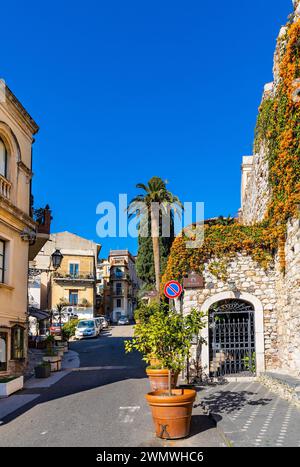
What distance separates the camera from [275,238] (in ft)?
45.5

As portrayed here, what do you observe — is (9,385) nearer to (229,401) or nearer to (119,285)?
(229,401)

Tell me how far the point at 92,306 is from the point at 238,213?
32536 millimetres

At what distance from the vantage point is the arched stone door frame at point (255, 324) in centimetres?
1362

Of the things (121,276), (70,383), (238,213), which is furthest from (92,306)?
(70,383)

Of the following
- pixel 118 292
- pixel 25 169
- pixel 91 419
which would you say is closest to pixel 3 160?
pixel 25 169

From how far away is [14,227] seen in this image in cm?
1579

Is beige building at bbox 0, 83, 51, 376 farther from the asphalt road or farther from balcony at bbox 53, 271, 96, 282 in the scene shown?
balcony at bbox 53, 271, 96, 282

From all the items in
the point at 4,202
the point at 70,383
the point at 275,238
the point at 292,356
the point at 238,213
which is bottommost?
the point at 70,383

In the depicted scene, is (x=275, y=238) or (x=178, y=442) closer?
(x=178, y=442)

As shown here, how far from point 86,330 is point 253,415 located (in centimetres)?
3154

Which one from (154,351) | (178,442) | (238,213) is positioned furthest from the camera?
(238,213)

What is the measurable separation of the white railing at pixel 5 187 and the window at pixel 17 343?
459 centimetres

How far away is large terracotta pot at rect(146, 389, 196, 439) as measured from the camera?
7.30 meters
